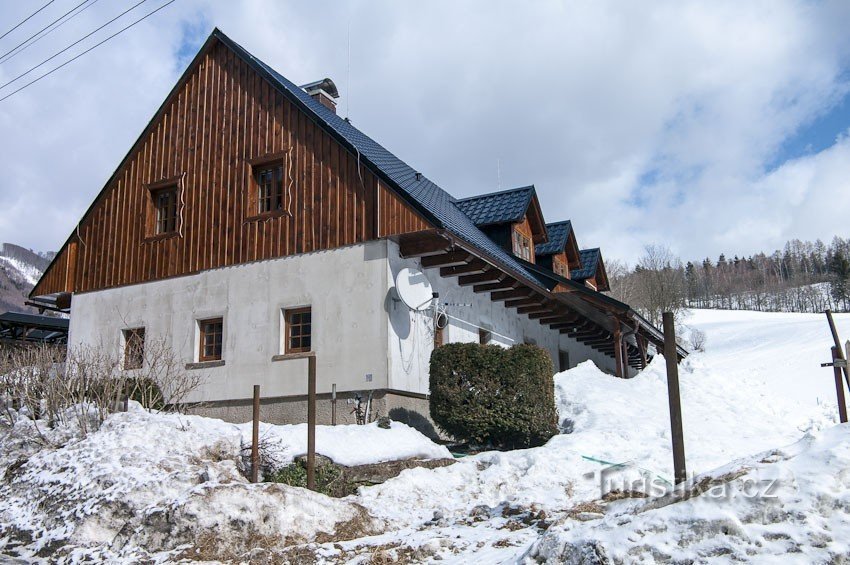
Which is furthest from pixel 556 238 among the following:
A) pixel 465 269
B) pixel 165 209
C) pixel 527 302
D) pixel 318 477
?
pixel 318 477

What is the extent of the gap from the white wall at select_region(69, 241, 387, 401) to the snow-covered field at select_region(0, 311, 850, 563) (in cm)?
201

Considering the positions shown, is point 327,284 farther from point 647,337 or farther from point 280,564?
point 647,337

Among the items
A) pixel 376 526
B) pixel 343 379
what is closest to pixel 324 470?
pixel 376 526

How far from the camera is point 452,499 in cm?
946

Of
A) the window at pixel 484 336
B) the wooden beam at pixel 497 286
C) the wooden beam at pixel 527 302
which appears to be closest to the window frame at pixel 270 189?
the wooden beam at pixel 497 286

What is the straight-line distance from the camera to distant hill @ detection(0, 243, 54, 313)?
133762 millimetres

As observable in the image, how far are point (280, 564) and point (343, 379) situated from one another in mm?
7228

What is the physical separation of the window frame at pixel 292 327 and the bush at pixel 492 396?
307cm

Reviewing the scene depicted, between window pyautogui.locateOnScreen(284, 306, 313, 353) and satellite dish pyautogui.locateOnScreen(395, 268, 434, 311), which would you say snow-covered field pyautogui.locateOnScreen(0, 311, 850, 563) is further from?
window pyautogui.locateOnScreen(284, 306, 313, 353)

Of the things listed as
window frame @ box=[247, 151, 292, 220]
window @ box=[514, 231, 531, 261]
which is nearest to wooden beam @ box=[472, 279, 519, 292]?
window @ box=[514, 231, 531, 261]

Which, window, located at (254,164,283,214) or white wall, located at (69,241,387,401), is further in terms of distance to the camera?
window, located at (254,164,283,214)

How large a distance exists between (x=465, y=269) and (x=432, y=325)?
1431 mm

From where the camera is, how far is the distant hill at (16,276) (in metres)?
134

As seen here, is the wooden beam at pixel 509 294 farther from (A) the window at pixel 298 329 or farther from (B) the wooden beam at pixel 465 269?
(A) the window at pixel 298 329
